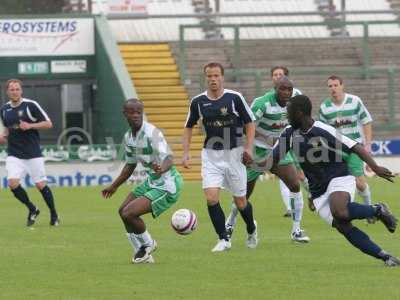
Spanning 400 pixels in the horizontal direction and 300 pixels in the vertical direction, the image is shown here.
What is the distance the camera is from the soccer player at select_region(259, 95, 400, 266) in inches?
473

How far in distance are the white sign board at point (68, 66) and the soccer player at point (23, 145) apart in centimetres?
1693

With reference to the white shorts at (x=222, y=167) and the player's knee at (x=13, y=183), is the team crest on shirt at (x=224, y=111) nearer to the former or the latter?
the white shorts at (x=222, y=167)

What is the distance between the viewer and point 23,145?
746 inches

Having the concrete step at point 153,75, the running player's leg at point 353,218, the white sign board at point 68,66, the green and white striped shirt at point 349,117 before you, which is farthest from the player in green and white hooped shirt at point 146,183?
the concrete step at point 153,75

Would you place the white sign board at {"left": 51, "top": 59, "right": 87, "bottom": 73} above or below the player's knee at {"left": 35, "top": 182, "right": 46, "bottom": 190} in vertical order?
A: above

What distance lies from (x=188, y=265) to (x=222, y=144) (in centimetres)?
200

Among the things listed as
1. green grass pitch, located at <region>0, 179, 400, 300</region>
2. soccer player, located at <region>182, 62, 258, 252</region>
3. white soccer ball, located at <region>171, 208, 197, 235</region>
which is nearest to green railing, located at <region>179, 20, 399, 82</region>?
green grass pitch, located at <region>0, 179, 400, 300</region>

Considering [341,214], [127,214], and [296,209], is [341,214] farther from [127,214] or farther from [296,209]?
[296,209]

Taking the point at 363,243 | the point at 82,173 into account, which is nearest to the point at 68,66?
the point at 82,173

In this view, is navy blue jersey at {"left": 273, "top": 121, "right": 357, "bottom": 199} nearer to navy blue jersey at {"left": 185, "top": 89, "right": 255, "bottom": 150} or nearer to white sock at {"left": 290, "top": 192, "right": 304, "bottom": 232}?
navy blue jersey at {"left": 185, "top": 89, "right": 255, "bottom": 150}

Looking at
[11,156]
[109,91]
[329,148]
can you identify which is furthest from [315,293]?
[109,91]

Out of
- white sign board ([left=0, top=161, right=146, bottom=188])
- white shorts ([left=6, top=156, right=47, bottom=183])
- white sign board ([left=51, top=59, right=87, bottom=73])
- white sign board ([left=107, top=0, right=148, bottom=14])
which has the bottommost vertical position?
white sign board ([left=0, top=161, right=146, bottom=188])

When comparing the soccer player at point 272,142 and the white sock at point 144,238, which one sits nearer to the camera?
the white sock at point 144,238

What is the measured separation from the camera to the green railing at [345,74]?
115 ft
